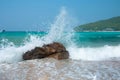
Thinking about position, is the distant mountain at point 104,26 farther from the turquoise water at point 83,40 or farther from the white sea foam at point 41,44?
the white sea foam at point 41,44

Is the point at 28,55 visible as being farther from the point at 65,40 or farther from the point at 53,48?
the point at 65,40

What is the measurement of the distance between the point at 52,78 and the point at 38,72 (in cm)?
98

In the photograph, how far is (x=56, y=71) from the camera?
38.6ft

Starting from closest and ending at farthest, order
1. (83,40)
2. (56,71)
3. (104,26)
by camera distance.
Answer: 1. (56,71)
2. (83,40)
3. (104,26)

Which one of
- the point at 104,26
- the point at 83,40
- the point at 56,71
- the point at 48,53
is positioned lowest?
the point at 56,71

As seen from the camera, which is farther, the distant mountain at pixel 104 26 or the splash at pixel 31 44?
the distant mountain at pixel 104 26

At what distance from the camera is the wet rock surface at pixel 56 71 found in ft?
36.4

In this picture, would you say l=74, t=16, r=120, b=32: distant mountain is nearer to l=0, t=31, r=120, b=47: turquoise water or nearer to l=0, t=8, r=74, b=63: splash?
l=0, t=31, r=120, b=47: turquoise water

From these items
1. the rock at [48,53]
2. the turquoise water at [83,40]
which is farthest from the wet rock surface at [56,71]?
the turquoise water at [83,40]

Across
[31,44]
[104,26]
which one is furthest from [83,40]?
[104,26]

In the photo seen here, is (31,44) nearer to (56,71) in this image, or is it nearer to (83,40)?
(56,71)

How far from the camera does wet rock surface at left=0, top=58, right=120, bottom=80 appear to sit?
11086mm

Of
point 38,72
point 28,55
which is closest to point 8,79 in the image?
point 38,72

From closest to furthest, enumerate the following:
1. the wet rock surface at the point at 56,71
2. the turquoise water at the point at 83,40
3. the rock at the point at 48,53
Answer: the wet rock surface at the point at 56,71, the rock at the point at 48,53, the turquoise water at the point at 83,40
